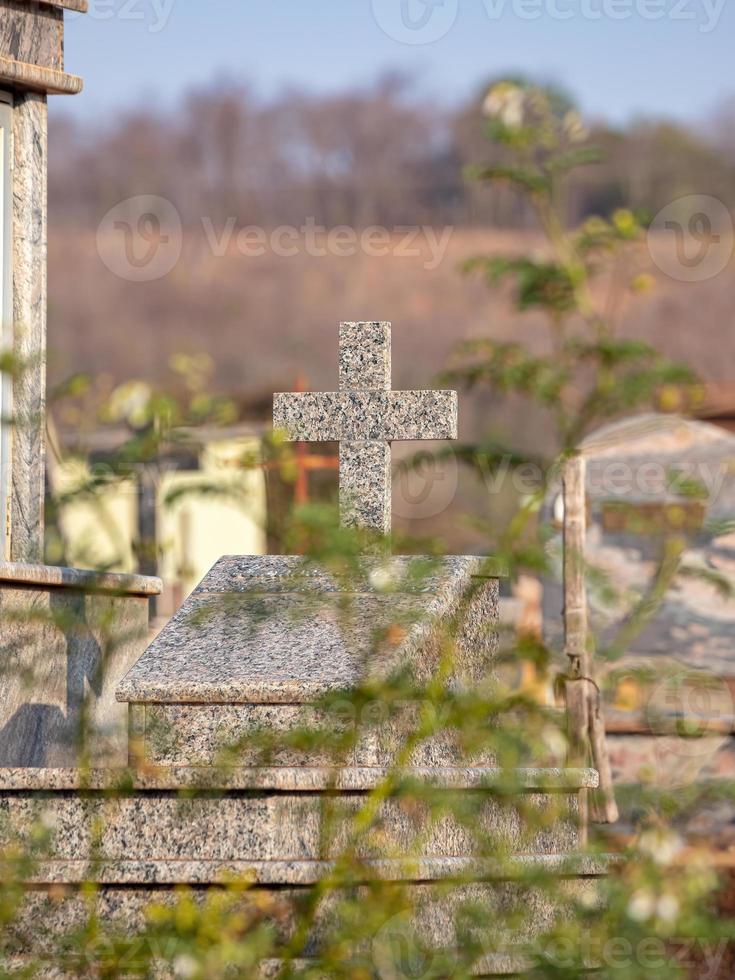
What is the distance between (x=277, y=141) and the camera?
212 feet

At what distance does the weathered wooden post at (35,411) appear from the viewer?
4.11m

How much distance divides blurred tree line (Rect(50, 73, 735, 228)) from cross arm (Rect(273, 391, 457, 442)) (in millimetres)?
46360

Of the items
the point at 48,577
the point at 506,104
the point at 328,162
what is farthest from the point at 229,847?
the point at 328,162

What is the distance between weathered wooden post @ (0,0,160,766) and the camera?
4109 mm

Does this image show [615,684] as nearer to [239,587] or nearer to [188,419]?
[188,419]

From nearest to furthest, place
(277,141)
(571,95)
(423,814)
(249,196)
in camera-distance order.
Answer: (423,814), (571,95), (249,196), (277,141)

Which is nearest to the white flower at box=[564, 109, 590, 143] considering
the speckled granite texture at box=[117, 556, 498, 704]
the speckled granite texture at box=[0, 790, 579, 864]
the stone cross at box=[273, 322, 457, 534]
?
the stone cross at box=[273, 322, 457, 534]

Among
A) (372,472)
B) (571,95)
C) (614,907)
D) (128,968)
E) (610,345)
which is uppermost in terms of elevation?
(571,95)

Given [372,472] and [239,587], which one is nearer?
[239,587]

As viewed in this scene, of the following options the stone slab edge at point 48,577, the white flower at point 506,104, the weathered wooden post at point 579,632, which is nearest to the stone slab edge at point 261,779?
the stone slab edge at point 48,577

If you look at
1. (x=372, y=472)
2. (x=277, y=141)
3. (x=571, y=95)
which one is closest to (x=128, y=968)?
(x=372, y=472)

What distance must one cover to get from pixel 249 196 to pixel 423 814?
57.6 m

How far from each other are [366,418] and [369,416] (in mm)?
11

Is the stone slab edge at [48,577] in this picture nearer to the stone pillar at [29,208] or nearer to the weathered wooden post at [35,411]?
the weathered wooden post at [35,411]
